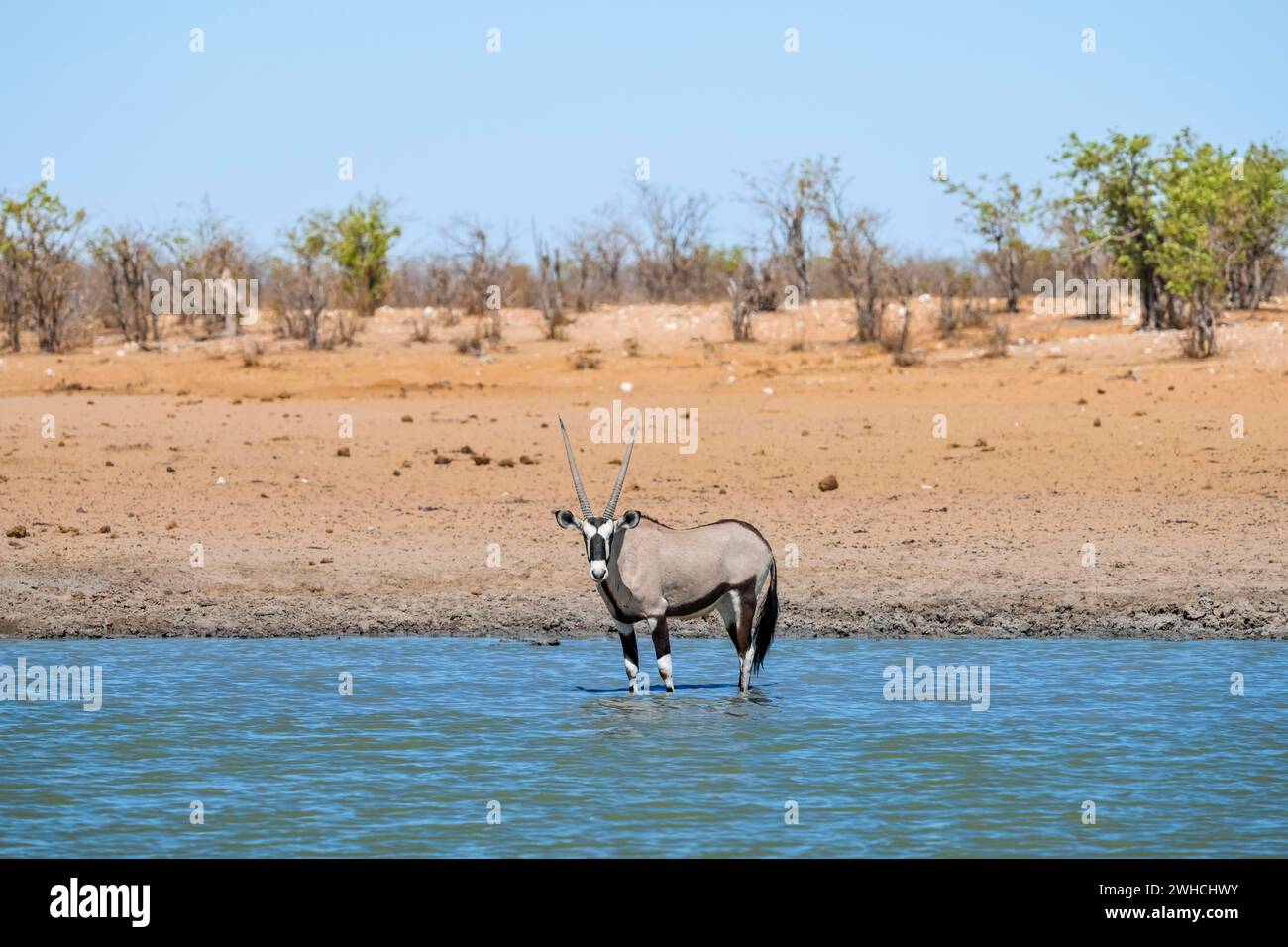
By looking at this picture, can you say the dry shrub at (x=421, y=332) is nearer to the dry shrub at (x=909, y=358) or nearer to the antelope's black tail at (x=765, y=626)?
the dry shrub at (x=909, y=358)

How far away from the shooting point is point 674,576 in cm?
967

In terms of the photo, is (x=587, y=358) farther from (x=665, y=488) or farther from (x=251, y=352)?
(x=665, y=488)

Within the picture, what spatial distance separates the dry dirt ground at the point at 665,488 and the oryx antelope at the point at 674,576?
7.61 feet

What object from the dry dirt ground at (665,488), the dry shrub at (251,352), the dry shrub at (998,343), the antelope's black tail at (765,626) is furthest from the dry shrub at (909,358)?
the antelope's black tail at (765,626)

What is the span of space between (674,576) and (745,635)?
1.85 feet

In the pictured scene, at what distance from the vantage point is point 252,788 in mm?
8297

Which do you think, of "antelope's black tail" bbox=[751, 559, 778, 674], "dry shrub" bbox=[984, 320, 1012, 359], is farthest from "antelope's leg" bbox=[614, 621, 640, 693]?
"dry shrub" bbox=[984, 320, 1012, 359]

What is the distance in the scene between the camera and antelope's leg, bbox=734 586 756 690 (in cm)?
987

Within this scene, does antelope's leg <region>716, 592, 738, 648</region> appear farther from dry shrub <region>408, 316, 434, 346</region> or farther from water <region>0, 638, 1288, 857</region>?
dry shrub <region>408, 316, 434, 346</region>

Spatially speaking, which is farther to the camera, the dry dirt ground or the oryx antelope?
the dry dirt ground

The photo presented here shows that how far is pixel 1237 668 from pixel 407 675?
16.0ft

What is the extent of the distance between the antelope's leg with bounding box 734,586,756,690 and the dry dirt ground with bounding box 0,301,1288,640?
2.17 meters
